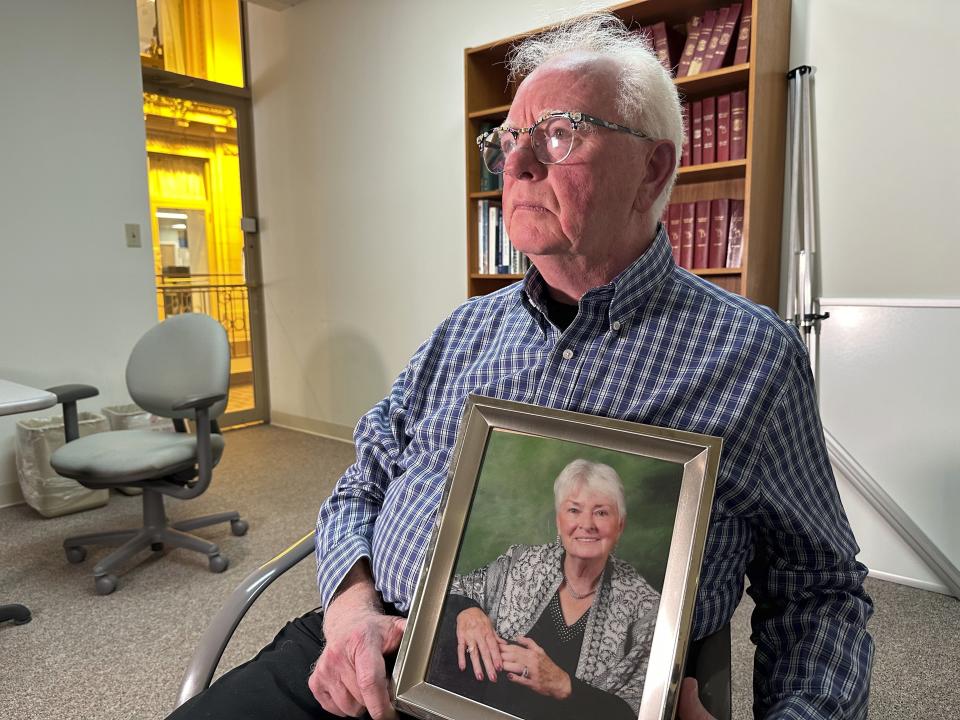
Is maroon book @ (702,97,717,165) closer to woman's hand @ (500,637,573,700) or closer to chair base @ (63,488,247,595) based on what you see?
woman's hand @ (500,637,573,700)

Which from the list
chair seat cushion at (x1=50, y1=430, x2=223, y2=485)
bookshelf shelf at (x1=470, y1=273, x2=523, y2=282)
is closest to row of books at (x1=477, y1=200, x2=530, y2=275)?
bookshelf shelf at (x1=470, y1=273, x2=523, y2=282)

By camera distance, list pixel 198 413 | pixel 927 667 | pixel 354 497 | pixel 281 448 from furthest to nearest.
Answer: pixel 281 448 < pixel 198 413 < pixel 927 667 < pixel 354 497

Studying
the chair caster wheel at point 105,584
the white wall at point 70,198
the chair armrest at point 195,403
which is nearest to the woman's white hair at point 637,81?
the chair armrest at point 195,403

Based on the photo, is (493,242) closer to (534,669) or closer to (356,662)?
(356,662)

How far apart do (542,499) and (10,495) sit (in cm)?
355

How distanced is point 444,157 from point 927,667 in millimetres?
3111

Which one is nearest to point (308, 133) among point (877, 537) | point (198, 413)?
point (198, 413)

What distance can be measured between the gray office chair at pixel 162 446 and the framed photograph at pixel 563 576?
6.33 ft

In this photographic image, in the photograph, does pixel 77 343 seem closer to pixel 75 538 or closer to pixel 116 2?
pixel 75 538

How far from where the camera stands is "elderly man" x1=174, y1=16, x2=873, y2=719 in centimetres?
84

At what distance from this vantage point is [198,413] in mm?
2424

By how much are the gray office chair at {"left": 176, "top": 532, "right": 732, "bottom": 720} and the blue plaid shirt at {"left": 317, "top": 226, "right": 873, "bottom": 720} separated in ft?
0.08

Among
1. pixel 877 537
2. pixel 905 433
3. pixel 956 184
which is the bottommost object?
pixel 877 537

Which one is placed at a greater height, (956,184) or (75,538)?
(956,184)
